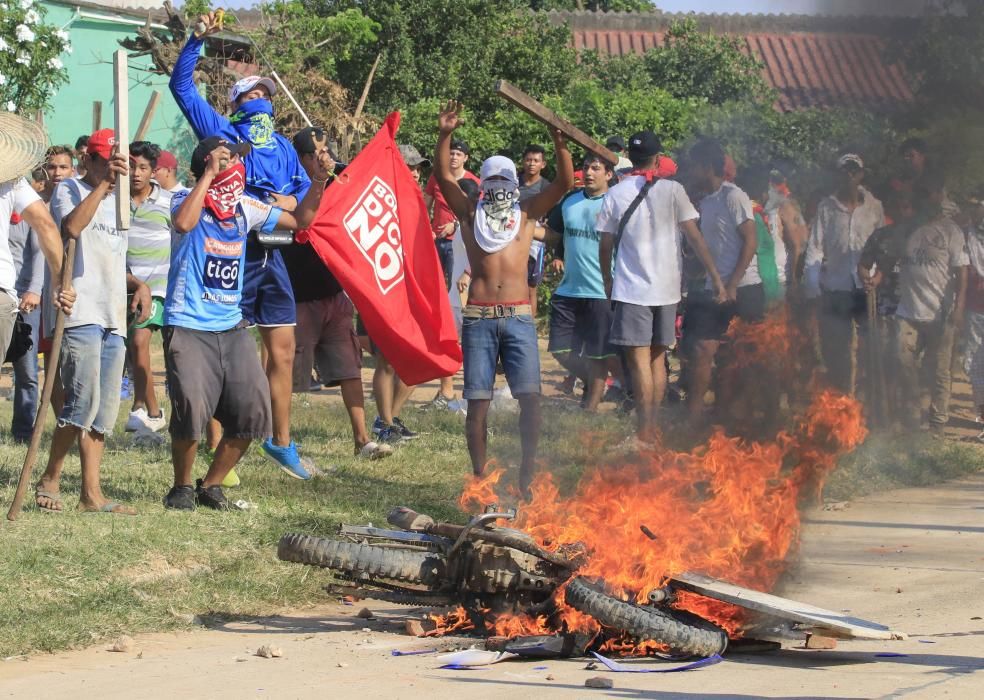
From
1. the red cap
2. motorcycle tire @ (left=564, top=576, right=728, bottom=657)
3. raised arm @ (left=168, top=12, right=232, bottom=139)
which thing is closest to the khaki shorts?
raised arm @ (left=168, top=12, right=232, bottom=139)

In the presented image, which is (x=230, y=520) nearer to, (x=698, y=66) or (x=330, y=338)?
(x=330, y=338)

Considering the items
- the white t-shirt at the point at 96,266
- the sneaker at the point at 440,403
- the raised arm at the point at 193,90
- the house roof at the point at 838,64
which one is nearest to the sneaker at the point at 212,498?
the white t-shirt at the point at 96,266

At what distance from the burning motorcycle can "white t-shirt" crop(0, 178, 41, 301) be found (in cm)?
224

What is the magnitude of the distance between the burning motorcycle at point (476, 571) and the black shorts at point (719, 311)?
4.97 metres

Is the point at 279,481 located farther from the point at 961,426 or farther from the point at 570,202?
the point at 961,426

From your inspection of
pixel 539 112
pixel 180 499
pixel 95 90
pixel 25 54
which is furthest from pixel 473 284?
pixel 95 90

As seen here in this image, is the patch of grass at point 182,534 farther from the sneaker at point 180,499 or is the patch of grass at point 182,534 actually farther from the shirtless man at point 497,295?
the shirtless man at point 497,295

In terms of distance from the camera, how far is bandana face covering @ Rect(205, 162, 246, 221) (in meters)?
8.05

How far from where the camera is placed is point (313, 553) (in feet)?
19.7

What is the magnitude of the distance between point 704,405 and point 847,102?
3.00 m

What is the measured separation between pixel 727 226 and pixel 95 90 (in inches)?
527

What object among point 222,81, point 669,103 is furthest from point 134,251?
point 669,103

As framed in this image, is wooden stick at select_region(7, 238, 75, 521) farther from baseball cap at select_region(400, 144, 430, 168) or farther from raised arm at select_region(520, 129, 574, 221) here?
baseball cap at select_region(400, 144, 430, 168)

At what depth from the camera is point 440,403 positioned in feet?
41.3
